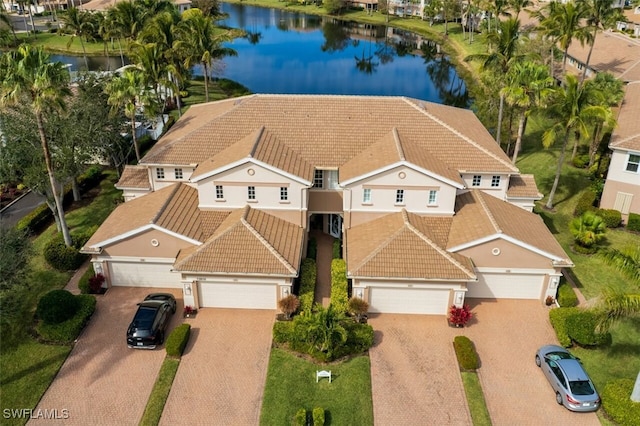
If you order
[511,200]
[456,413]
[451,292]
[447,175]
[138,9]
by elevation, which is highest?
[138,9]

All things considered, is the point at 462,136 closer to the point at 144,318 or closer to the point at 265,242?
the point at 265,242

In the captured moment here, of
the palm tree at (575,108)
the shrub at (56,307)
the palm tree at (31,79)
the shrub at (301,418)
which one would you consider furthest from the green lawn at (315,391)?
the palm tree at (575,108)

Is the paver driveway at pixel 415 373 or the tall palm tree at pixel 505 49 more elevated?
the tall palm tree at pixel 505 49

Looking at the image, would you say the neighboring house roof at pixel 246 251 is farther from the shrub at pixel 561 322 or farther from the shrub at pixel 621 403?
the shrub at pixel 621 403

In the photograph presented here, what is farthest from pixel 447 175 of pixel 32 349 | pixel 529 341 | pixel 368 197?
pixel 32 349

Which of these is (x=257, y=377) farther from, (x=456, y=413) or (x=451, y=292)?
(x=451, y=292)

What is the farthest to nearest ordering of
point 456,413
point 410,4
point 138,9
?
point 410,4 → point 138,9 → point 456,413
